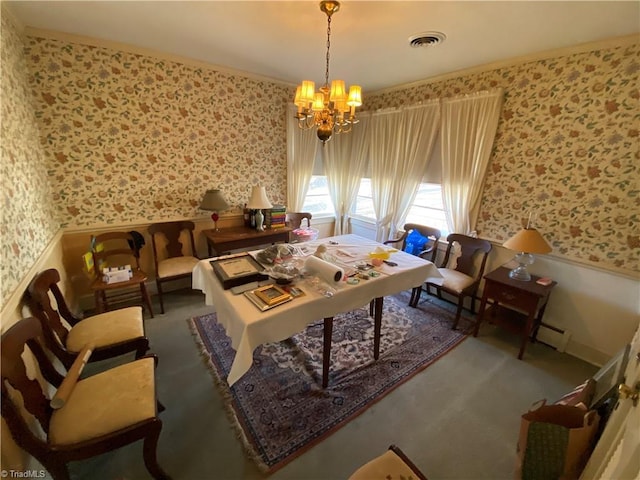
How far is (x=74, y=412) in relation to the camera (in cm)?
121

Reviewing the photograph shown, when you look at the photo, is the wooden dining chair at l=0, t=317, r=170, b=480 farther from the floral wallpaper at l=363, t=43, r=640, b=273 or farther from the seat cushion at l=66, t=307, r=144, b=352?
the floral wallpaper at l=363, t=43, r=640, b=273

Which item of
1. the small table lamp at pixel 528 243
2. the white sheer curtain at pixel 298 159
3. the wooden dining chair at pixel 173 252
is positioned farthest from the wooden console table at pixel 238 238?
the small table lamp at pixel 528 243

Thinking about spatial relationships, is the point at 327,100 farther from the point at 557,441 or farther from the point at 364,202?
the point at 364,202

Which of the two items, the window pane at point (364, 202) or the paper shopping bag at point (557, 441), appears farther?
the window pane at point (364, 202)

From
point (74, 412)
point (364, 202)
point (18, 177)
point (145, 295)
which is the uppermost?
point (18, 177)

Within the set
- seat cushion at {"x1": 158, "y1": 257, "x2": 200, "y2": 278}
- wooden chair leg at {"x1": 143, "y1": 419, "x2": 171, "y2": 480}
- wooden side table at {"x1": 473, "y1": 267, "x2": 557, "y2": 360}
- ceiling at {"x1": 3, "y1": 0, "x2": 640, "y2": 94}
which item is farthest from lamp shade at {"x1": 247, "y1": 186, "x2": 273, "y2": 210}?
wooden side table at {"x1": 473, "y1": 267, "x2": 557, "y2": 360}

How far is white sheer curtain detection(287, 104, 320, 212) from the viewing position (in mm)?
3668

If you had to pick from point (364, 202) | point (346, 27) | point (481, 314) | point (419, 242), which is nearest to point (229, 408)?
point (481, 314)

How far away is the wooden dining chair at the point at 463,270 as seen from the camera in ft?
8.80

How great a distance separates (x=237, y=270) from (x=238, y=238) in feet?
4.41

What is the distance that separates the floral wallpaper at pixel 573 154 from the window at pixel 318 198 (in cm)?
229

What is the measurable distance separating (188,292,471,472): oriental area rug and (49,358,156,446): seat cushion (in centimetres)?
64

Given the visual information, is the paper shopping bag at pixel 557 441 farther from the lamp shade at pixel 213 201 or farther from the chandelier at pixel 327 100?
the lamp shade at pixel 213 201

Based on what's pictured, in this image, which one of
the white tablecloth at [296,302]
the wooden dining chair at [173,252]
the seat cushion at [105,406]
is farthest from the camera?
the wooden dining chair at [173,252]
